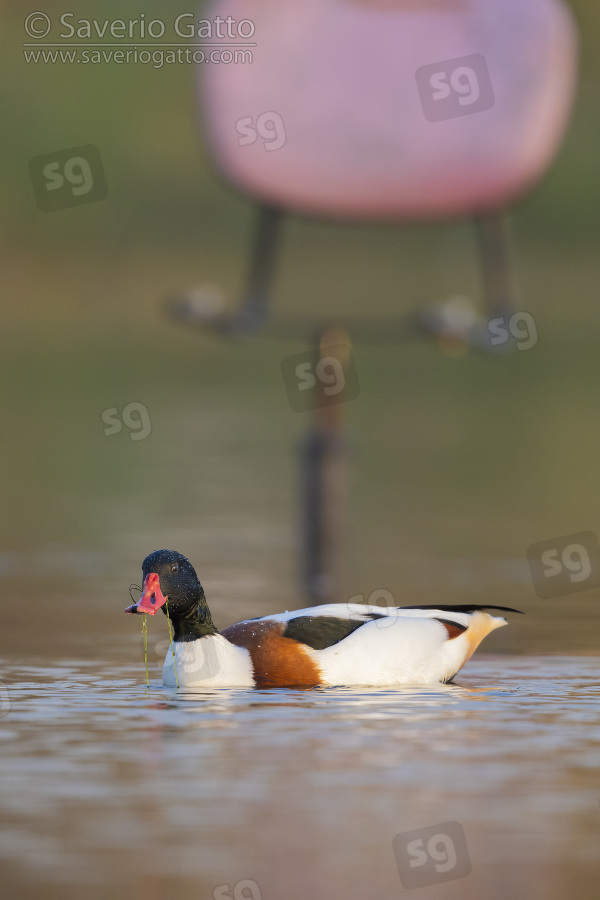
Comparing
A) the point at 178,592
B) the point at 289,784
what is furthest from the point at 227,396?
the point at 289,784

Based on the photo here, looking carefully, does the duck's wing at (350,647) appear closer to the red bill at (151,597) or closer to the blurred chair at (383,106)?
the red bill at (151,597)

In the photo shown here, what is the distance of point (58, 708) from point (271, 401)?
3.61 meters

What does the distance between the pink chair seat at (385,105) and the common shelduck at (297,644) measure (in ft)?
3.28

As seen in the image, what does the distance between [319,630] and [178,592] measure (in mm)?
178

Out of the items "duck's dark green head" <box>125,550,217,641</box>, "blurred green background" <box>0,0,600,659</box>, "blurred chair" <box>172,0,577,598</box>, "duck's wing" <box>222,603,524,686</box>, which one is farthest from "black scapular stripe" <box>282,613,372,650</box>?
"blurred chair" <box>172,0,577,598</box>

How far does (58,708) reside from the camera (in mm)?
1830

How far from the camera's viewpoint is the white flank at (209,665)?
6.75ft

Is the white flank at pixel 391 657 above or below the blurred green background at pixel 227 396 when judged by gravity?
below

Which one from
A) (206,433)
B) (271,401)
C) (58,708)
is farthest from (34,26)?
(58,708)

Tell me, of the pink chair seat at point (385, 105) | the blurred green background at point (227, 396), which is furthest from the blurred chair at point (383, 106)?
the blurred green background at point (227, 396)

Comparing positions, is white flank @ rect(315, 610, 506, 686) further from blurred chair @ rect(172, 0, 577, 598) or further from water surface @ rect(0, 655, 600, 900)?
blurred chair @ rect(172, 0, 577, 598)

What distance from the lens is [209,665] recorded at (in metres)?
2.07

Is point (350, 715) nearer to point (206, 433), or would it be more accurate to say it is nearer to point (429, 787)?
point (429, 787)

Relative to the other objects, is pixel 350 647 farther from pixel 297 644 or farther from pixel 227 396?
pixel 227 396
